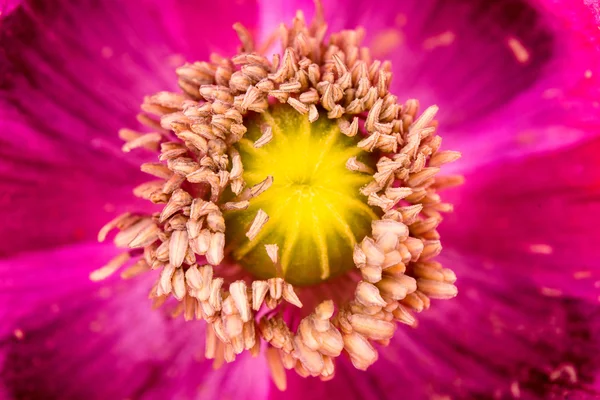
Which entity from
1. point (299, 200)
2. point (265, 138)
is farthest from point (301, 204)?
point (265, 138)

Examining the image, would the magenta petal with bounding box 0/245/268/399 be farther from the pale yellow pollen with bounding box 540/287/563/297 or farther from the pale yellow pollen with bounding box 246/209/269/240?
the pale yellow pollen with bounding box 540/287/563/297

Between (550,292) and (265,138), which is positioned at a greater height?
(265,138)

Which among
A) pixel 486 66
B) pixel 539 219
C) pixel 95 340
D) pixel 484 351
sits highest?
pixel 486 66

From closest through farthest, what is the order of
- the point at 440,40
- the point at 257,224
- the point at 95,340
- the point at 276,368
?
the point at 257,224, the point at 276,368, the point at 95,340, the point at 440,40

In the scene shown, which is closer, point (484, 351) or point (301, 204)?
point (301, 204)

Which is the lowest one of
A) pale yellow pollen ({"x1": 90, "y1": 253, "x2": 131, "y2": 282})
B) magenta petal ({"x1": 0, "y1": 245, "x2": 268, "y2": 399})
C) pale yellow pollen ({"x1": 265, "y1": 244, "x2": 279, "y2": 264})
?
magenta petal ({"x1": 0, "y1": 245, "x2": 268, "y2": 399})

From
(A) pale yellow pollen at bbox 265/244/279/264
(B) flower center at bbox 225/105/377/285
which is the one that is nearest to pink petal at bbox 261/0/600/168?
(B) flower center at bbox 225/105/377/285

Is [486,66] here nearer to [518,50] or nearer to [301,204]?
[518,50]

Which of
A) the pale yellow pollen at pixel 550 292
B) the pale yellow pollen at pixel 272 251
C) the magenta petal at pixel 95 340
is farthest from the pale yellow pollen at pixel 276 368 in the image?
the pale yellow pollen at pixel 550 292

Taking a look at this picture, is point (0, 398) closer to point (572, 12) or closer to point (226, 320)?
point (226, 320)
